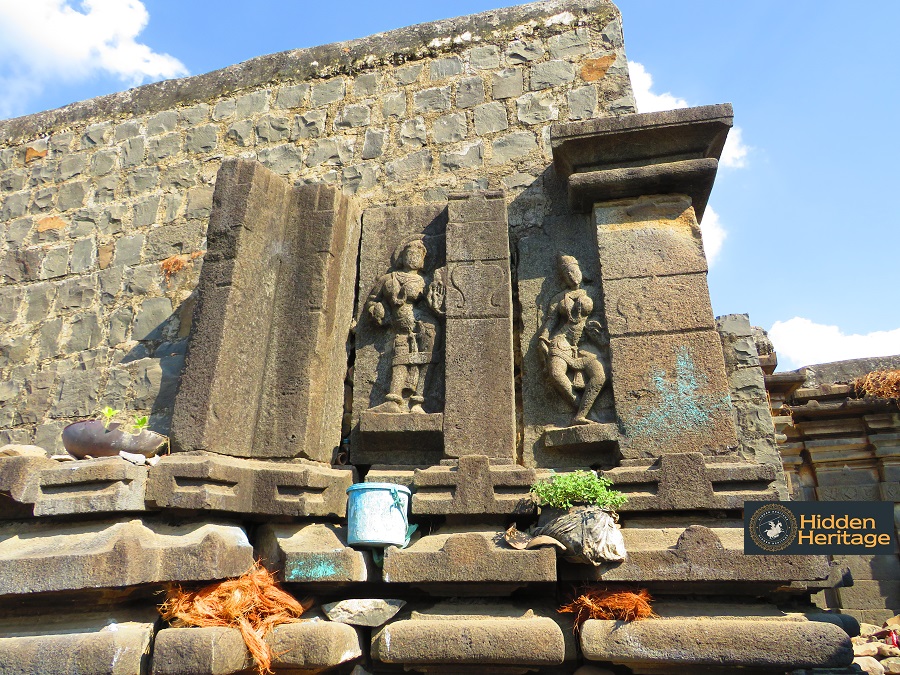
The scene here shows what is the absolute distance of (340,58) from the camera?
589cm

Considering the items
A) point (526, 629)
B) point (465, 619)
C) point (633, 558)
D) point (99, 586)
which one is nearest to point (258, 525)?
point (99, 586)

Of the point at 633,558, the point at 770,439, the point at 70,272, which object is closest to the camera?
the point at 633,558

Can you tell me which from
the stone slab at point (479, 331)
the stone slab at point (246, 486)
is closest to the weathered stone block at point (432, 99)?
the stone slab at point (479, 331)

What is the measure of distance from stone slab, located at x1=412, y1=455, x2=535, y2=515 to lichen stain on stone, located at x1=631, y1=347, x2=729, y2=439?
745 millimetres

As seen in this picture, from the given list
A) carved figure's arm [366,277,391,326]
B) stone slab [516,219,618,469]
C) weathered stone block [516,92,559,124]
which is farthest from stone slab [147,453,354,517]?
weathered stone block [516,92,559,124]

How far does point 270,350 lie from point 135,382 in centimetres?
175

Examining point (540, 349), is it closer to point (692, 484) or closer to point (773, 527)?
point (692, 484)

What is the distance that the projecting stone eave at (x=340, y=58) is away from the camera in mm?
5348

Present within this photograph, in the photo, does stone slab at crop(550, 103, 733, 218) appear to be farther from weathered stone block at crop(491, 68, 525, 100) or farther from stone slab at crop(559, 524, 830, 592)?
stone slab at crop(559, 524, 830, 592)

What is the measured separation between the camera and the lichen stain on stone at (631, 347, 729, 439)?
12.3 feet

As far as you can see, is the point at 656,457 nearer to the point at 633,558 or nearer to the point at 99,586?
the point at 633,558

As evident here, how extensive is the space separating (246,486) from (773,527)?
2.71 m

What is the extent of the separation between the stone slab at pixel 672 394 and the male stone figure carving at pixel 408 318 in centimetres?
119

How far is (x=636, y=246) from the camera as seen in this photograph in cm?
427
